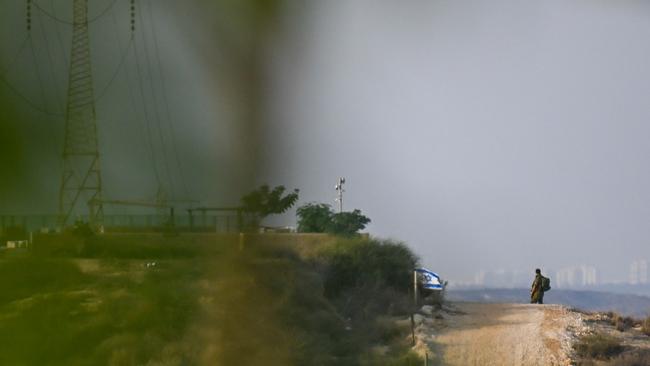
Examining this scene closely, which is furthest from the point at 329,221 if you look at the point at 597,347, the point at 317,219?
the point at 597,347

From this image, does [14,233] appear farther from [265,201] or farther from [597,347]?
[597,347]

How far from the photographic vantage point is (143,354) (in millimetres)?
23688

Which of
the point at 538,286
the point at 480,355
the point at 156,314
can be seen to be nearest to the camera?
the point at 156,314

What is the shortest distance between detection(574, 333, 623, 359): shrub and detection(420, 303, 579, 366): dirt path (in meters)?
0.34

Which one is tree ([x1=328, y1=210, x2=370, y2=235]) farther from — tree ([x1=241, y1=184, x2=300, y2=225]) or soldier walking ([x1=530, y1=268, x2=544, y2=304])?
tree ([x1=241, y1=184, x2=300, y2=225])

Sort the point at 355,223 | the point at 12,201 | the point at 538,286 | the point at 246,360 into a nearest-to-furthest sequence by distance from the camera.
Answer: the point at 246,360 → the point at 12,201 → the point at 538,286 → the point at 355,223

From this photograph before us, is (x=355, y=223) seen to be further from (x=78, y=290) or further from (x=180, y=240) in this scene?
(x=78, y=290)

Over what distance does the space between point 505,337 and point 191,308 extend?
8.79 meters

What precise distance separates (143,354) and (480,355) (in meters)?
8.32

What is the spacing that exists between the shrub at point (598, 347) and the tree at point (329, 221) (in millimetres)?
12087

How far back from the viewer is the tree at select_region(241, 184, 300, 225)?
20797 millimetres

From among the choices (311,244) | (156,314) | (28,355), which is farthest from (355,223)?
(28,355)

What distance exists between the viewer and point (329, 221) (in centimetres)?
4122

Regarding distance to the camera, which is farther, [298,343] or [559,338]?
[559,338]
